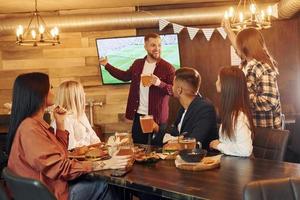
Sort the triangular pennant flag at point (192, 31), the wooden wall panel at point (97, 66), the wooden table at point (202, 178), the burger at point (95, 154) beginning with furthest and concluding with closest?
the wooden wall panel at point (97, 66), the triangular pennant flag at point (192, 31), the burger at point (95, 154), the wooden table at point (202, 178)

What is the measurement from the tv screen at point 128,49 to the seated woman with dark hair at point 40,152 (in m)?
3.11

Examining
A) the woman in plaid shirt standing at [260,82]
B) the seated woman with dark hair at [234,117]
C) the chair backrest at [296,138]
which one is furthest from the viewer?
the chair backrest at [296,138]

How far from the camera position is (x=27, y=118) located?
2129 millimetres

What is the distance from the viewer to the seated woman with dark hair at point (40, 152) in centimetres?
204

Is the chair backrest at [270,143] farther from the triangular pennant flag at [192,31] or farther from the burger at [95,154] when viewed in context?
the triangular pennant flag at [192,31]

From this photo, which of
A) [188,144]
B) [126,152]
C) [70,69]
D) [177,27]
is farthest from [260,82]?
[70,69]

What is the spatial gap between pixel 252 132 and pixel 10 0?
11.5 feet

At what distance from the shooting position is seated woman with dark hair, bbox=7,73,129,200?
6.70 feet

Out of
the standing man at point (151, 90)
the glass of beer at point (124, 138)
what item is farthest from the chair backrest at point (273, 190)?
the standing man at point (151, 90)

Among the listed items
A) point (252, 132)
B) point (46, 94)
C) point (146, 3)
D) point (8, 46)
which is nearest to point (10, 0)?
point (8, 46)

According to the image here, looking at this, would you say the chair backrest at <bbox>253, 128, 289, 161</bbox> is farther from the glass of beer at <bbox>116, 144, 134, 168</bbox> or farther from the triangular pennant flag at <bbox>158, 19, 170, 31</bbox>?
the triangular pennant flag at <bbox>158, 19, 170, 31</bbox>

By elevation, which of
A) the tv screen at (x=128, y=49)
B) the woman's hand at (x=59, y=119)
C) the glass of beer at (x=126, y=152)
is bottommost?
the glass of beer at (x=126, y=152)

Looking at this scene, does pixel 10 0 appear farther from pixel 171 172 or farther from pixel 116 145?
pixel 171 172

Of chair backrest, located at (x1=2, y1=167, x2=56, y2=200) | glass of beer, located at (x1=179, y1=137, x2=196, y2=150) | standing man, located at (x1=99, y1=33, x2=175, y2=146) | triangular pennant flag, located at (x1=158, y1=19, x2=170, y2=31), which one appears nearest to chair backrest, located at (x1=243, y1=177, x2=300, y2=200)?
chair backrest, located at (x1=2, y1=167, x2=56, y2=200)
